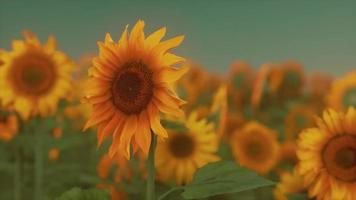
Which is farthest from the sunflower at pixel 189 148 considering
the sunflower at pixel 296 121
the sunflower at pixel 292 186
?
the sunflower at pixel 296 121

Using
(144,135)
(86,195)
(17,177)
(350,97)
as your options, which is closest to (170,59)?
(144,135)

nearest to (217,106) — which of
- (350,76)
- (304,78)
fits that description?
(350,76)

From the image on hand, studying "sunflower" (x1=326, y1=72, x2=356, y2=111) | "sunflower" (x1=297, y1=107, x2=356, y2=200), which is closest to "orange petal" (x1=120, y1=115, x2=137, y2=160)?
"sunflower" (x1=297, y1=107, x2=356, y2=200)

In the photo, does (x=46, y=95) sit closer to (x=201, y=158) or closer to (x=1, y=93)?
(x=1, y=93)

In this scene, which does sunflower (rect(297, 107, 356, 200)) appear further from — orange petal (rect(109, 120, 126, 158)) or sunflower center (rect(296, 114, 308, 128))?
sunflower center (rect(296, 114, 308, 128))

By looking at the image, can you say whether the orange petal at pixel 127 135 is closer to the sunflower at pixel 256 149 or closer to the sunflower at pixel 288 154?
the sunflower at pixel 256 149

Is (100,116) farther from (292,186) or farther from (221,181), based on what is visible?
(292,186)
